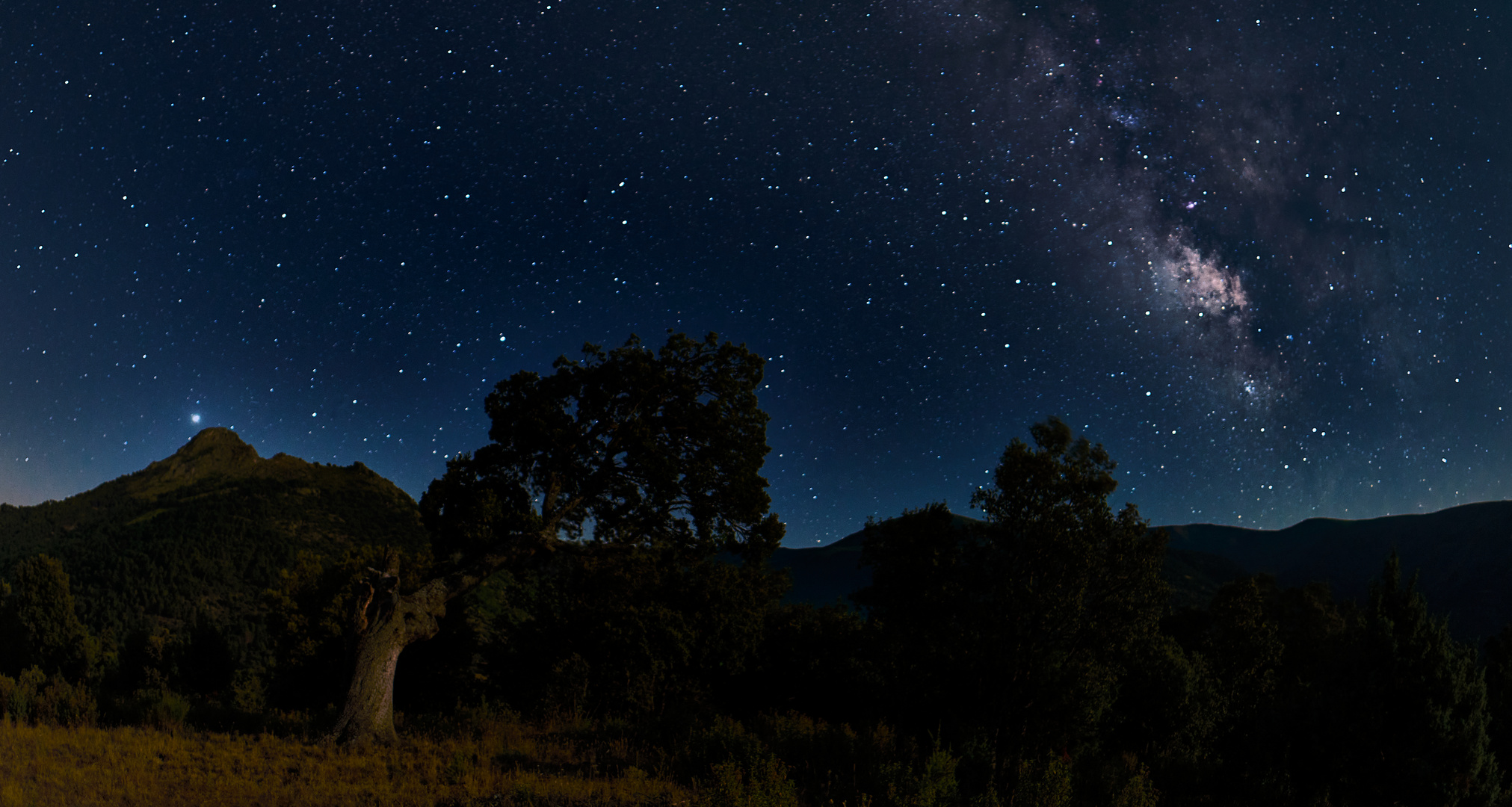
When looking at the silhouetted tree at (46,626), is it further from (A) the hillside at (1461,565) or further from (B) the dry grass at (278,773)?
(A) the hillside at (1461,565)

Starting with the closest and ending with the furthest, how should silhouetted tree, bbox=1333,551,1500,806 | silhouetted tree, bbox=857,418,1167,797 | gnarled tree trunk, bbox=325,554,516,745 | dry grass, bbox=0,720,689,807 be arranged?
dry grass, bbox=0,720,689,807
silhouetted tree, bbox=1333,551,1500,806
gnarled tree trunk, bbox=325,554,516,745
silhouetted tree, bbox=857,418,1167,797

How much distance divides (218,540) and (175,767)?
719 feet

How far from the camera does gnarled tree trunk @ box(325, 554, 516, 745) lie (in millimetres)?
12828

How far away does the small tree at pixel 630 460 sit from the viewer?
55.0 feet

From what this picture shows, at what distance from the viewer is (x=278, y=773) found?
9695 millimetres

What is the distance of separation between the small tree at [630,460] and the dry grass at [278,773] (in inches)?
221


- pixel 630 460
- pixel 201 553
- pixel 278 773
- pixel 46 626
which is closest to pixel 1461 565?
pixel 630 460

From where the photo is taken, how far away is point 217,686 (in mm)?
47906

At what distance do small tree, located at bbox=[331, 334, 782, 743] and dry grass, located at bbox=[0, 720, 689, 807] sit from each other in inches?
221

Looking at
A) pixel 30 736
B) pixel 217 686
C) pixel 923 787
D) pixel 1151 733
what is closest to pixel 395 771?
pixel 30 736

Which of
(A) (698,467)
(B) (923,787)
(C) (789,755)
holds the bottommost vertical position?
(C) (789,755)

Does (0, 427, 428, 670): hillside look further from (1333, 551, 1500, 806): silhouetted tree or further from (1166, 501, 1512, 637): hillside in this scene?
(1166, 501, 1512, 637): hillside

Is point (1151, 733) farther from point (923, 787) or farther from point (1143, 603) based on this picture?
point (923, 787)

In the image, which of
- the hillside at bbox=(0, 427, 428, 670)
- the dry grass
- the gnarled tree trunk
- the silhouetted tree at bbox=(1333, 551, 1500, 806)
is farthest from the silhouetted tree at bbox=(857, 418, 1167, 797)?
the hillside at bbox=(0, 427, 428, 670)
